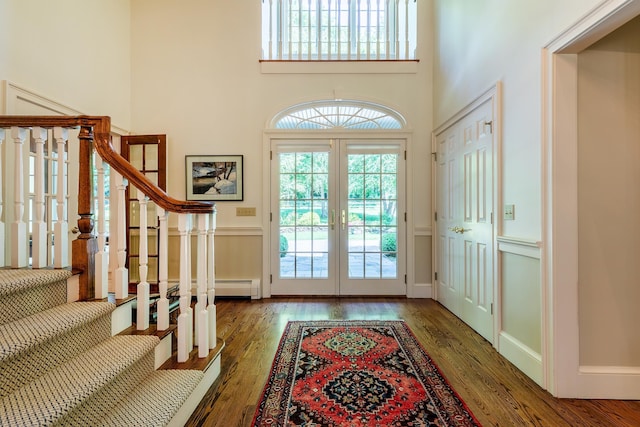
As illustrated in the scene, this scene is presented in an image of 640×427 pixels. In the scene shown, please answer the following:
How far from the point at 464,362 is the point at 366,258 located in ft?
5.83

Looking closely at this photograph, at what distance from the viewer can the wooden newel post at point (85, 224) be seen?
1549mm

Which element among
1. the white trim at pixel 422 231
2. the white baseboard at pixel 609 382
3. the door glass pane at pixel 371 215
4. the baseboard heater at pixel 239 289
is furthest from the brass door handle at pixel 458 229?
the baseboard heater at pixel 239 289

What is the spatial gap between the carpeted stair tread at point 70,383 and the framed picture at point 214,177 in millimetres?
2389

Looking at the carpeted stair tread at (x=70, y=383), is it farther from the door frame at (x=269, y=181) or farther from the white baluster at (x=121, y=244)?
the door frame at (x=269, y=181)

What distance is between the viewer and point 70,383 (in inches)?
44.3

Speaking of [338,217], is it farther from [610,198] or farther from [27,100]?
[27,100]

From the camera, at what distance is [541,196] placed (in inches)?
72.4

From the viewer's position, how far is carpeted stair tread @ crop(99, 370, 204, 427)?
121cm

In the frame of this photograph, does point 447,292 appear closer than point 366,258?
Yes

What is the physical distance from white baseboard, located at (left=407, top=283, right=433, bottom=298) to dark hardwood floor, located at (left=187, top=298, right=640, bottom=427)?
0.32 m

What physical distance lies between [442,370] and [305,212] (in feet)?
7.53

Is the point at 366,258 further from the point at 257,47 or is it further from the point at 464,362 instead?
the point at 257,47

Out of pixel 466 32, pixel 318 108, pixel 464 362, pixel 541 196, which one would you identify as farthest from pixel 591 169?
pixel 318 108

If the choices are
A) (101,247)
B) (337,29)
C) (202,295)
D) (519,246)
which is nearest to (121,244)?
(101,247)
